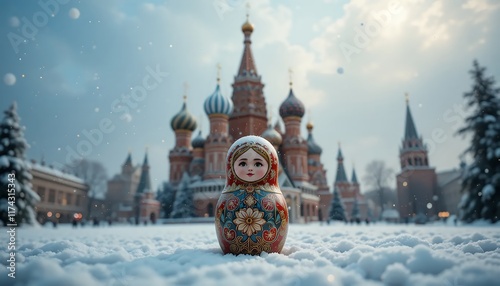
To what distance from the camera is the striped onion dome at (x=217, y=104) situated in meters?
41.8

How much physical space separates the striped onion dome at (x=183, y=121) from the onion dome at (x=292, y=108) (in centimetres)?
1478

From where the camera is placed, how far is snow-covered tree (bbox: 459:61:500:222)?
18.8 meters

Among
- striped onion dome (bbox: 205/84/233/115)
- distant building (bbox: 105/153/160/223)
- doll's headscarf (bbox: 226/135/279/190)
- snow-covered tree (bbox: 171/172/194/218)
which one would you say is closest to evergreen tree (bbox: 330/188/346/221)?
striped onion dome (bbox: 205/84/233/115)

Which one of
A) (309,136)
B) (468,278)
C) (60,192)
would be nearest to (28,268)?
(468,278)

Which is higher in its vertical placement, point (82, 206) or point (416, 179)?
point (416, 179)

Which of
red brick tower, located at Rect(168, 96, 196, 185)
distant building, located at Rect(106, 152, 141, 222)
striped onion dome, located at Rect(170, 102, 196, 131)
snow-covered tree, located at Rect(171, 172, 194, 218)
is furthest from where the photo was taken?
distant building, located at Rect(106, 152, 141, 222)

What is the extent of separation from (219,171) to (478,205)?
27349 millimetres

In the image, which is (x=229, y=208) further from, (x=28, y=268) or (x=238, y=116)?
(x=238, y=116)

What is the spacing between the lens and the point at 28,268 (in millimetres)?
2906

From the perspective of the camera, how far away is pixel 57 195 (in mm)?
46188

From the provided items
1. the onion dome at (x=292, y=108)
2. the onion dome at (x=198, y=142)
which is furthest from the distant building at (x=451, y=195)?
the onion dome at (x=198, y=142)

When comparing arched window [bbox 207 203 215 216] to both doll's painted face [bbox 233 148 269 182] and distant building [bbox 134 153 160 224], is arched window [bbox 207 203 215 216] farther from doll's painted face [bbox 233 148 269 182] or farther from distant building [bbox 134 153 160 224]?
doll's painted face [bbox 233 148 269 182]

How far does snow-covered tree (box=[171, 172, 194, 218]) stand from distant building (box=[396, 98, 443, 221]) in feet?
115

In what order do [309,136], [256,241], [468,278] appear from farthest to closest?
1. [309,136]
2. [256,241]
3. [468,278]
